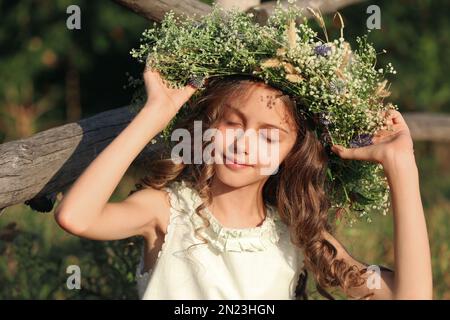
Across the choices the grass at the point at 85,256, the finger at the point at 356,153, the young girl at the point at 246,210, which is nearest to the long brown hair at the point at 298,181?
the young girl at the point at 246,210

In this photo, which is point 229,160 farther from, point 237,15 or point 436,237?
point 436,237

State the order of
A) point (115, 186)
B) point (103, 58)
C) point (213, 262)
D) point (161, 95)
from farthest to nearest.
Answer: point (103, 58) → point (213, 262) → point (161, 95) → point (115, 186)

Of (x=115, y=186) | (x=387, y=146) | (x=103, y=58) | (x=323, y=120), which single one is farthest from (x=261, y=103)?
(x=103, y=58)

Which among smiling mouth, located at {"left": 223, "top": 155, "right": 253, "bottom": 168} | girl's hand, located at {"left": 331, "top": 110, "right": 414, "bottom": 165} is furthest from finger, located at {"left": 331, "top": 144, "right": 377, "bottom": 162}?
smiling mouth, located at {"left": 223, "top": 155, "right": 253, "bottom": 168}

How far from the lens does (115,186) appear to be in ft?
9.69

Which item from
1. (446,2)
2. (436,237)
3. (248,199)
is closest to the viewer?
(248,199)

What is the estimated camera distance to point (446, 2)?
29.6 ft

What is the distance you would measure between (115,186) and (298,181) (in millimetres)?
706

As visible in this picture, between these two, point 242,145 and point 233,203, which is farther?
point 233,203

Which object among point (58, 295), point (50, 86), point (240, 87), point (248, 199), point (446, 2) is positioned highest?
point (446, 2)

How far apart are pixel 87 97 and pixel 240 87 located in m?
6.26

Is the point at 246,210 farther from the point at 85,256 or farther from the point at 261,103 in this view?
the point at 85,256

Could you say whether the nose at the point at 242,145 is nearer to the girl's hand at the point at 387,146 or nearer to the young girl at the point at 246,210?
the young girl at the point at 246,210
